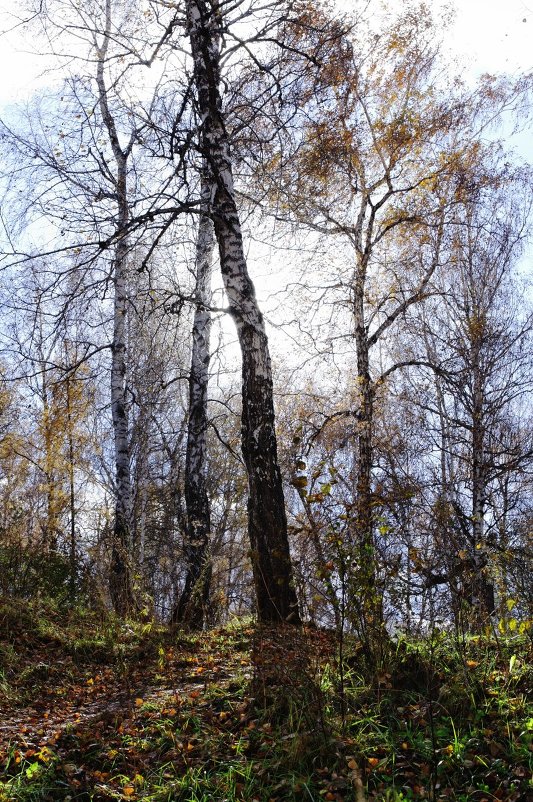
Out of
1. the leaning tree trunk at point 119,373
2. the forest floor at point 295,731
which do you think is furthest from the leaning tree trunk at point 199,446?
the forest floor at point 295,731

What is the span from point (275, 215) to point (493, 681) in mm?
7108

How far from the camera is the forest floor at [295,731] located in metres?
3.25

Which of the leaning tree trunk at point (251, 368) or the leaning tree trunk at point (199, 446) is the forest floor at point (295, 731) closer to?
the leaning tree trunk at point (251, 368)

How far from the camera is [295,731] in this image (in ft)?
12.2

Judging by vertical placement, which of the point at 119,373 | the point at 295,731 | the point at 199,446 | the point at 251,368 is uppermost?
the point at 119,373

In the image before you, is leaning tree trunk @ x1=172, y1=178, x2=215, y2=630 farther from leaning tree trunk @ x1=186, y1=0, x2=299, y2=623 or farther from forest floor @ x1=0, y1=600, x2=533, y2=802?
forest floor @ x1=0, y1=600, x2=533, y2=802

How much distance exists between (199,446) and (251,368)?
3531 mm

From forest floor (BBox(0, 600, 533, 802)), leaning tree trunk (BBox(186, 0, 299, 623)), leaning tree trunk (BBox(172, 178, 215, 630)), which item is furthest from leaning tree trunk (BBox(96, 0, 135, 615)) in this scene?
forest floor (BBox(0, 600, 533, 802))

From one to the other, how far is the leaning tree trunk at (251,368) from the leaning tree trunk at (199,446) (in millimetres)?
1807

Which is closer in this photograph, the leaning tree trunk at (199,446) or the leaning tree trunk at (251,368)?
the leaning tree trunk at (251,368)

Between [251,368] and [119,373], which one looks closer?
[251,368]

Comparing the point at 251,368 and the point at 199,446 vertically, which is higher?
the point at 199,446

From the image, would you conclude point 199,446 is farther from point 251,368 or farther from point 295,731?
point 295,731

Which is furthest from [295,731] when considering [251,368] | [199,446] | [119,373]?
[119,373]
